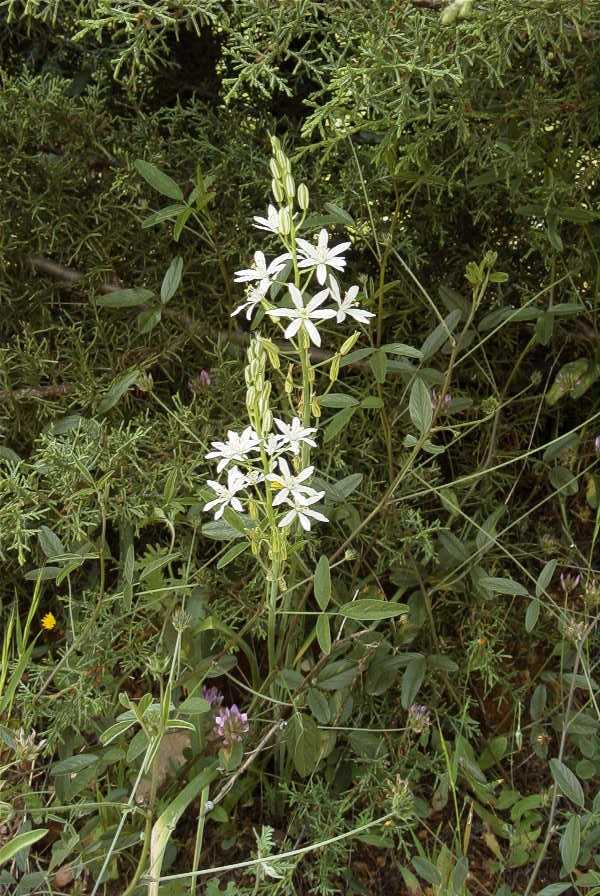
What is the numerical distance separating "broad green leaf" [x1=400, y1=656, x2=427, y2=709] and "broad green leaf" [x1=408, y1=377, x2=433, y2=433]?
0.38 meters

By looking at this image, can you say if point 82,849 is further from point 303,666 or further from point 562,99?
point 562,99

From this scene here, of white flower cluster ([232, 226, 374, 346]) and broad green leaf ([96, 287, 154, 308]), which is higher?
white flower cluster ([232, 226, 374, 346])

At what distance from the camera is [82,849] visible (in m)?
1.31

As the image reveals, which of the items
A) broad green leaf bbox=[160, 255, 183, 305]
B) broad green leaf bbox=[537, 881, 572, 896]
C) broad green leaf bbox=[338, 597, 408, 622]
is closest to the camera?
broad green leaf bbox=[338, 597, 408, 622]

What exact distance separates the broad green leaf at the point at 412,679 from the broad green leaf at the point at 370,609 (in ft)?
0.98

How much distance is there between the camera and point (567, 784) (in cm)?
123

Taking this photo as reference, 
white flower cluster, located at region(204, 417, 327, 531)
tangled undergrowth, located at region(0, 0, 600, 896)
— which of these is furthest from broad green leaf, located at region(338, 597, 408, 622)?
white flower cluster, located at region(204, 417, 327, 531)

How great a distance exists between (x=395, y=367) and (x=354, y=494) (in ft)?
0.77

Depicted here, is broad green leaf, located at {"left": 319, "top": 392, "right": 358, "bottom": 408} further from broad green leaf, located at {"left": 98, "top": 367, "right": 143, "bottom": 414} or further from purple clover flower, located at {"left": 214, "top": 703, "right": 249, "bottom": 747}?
purple clover flower, located at {"left": 214, "top": 703, "right": 249, "bottom": 747}

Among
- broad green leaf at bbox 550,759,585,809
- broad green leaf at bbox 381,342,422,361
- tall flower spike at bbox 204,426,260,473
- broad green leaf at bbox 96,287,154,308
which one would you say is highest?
tall flower spike at bbox 204,426,260,473

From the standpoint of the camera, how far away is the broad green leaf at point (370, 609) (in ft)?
3.64

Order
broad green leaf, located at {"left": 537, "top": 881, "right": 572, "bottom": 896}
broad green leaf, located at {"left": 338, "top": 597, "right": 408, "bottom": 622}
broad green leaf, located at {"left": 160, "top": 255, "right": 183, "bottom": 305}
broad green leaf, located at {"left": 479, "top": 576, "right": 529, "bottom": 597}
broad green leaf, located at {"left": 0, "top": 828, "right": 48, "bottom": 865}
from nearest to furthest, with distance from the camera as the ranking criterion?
broad green leaf, located at {"left": 0, "top": 828, "right": 48, "bottom": 865}, broad green leaf, located at {"left": 338, "top": 597, "right": 408, "bottom": 622}, broad green leaf, located at {"left": 537, "top": 881, "right": 572, "bottom": 896}, broad green leaf, located at {"left": 479, "top": 576, "right": 529, "bottom": 597}, broad green leaf, located at {"left": 160, "top": 255, "right": 183, "bottom": 305}

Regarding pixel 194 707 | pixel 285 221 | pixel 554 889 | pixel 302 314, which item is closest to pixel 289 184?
pixel 285 221

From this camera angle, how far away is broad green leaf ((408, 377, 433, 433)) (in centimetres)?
124
